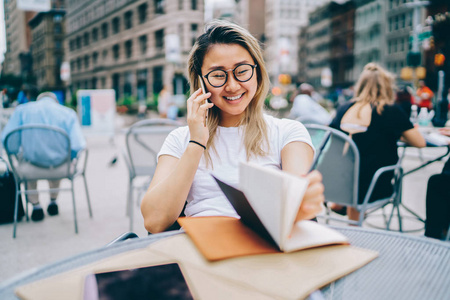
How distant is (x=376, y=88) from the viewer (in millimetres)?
3400

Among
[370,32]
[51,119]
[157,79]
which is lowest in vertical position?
[51,119]

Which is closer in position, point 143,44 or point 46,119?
point 46,119

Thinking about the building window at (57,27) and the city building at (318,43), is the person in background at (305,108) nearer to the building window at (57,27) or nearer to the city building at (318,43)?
the city building at (318,43)

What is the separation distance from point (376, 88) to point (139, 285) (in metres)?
3.11

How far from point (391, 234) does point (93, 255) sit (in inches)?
38.4

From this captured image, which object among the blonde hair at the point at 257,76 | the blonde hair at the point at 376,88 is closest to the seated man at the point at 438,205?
the blonde hair at the point at 376,88

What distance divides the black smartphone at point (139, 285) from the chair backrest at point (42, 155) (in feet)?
10.7

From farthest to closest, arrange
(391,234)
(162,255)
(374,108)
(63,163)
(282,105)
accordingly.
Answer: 1. (282,105)
2. (63,163)
3. (374,108)
4. (391,234)
5. (162,255)

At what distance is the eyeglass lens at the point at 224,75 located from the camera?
1.68 metres

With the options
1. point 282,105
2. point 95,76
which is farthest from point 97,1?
point 282,105

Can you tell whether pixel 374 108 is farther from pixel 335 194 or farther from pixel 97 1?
pixel 97 1

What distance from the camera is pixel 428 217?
2869mm

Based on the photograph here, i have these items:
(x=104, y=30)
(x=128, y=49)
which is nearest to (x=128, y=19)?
(x=128, y=49)

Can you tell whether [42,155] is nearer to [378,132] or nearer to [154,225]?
[154,225]
